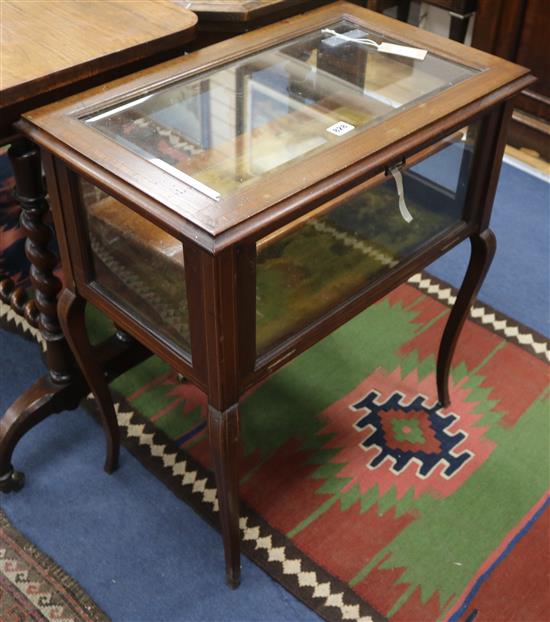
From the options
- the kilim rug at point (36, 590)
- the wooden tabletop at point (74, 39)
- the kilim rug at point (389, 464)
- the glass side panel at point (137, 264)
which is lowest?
the kilim rug at point (36, 590)

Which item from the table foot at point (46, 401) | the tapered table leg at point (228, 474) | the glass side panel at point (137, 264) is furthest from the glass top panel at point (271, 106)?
the table foot at point (46, 401)

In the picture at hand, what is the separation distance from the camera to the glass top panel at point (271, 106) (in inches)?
41.9

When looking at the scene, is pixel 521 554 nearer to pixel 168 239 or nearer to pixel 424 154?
pixel 424 154

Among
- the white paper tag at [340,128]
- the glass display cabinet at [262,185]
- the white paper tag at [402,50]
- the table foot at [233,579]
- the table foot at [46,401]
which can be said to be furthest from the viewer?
the table foot at [46,401]

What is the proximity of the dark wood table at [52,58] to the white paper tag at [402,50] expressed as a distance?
298mm

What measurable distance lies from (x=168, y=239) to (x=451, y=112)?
16.8 inches

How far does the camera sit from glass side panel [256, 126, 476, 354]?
113 cm

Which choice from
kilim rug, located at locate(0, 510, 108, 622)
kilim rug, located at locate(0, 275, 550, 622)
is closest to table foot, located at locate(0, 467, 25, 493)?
kilim rug, located at locate(0, 510, 108, 622)

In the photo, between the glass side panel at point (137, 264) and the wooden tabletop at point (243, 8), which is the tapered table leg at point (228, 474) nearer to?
the glass side panel at point (137, 264)

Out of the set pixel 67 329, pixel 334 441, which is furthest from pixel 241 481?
pixel 67 329

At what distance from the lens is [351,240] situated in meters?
1.22

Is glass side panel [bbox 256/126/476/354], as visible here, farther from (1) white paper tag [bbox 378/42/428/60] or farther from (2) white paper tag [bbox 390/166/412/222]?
(1) white paper tag [bbox 378/42/428/60]

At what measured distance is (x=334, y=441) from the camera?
1.64 metres

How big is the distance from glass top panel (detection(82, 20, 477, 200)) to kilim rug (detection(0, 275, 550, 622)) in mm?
706
